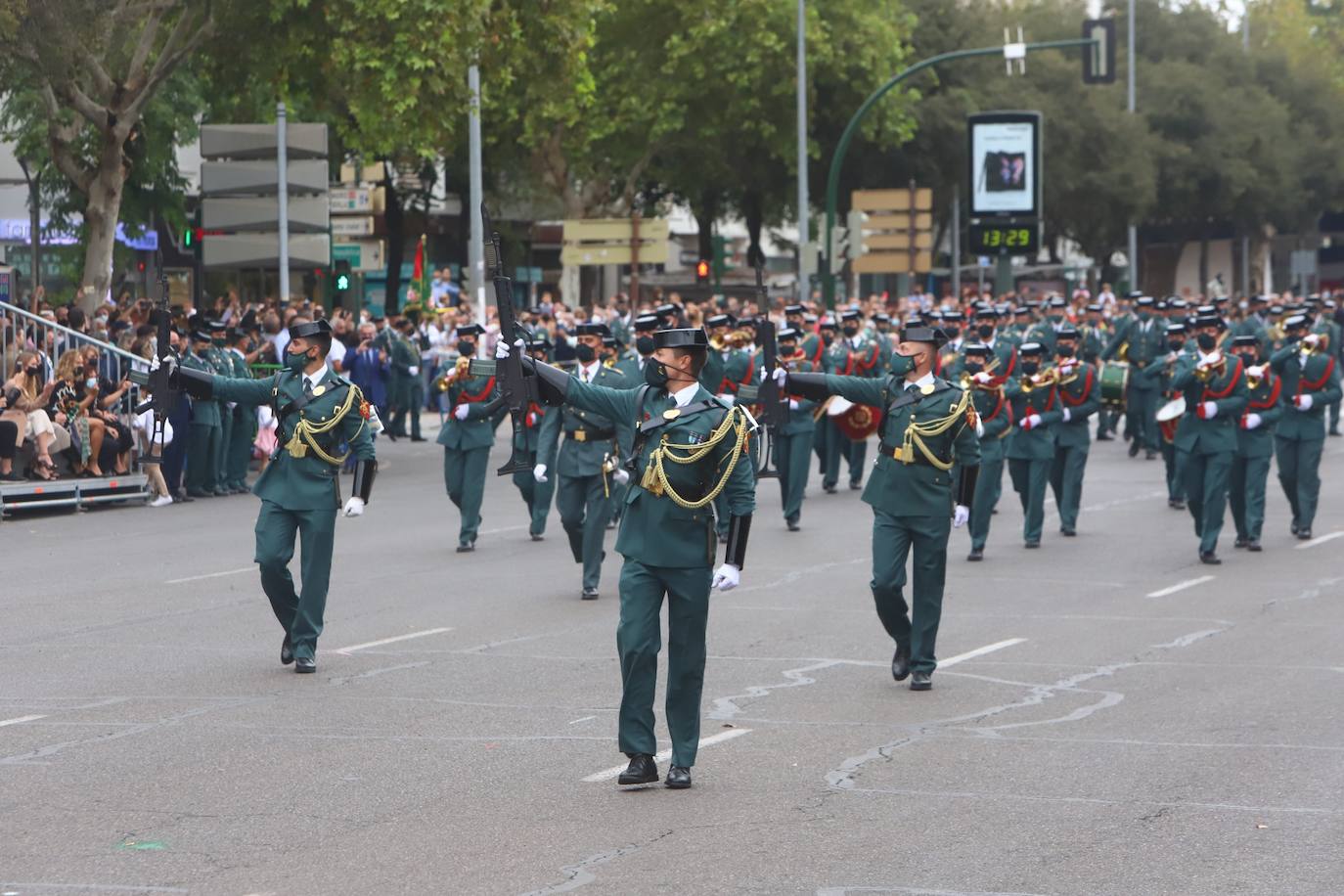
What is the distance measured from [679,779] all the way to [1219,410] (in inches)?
387

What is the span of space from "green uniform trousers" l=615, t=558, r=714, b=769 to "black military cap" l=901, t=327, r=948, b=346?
10.0 feet

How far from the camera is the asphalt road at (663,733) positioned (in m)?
7.61

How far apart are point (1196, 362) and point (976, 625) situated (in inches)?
194

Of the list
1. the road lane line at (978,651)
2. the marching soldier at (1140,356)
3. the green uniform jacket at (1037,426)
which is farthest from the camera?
the marching soldier at (1140,356)

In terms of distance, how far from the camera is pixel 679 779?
350 inches

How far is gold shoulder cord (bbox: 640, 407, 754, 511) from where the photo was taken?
9.04 meters

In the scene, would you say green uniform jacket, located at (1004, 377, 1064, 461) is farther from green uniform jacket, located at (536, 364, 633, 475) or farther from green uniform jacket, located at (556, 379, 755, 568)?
green uniform jacket, located at (556, 379, 755, 568)

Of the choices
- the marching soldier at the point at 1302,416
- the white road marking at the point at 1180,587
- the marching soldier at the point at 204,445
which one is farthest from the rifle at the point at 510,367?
the marching soldier at the point at 204,445

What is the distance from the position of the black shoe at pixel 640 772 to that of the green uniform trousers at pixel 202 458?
1510cm

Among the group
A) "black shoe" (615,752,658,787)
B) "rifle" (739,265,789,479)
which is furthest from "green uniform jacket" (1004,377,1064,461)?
"black shoe" (615,752,658,787)

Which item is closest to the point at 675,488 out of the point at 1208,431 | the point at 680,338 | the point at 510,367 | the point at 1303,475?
the point at 680,338

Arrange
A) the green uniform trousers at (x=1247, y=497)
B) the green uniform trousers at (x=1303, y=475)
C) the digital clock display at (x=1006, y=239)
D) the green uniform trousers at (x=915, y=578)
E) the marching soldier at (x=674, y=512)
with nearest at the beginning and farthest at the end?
1. the marching soldier at (x=674, y=512)
2. the green uniform trousers at (x=915, y=578)
3. the green uniform trousers at (x=1247, y=497)
4. the green uniform trousers at (x=1303, y=475)
5. the digital clock display at (x=1006, y=239)

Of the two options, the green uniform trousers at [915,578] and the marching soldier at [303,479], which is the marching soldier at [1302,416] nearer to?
the green uniform trousers at [915,578]

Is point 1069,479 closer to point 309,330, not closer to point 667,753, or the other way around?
point 309,330
